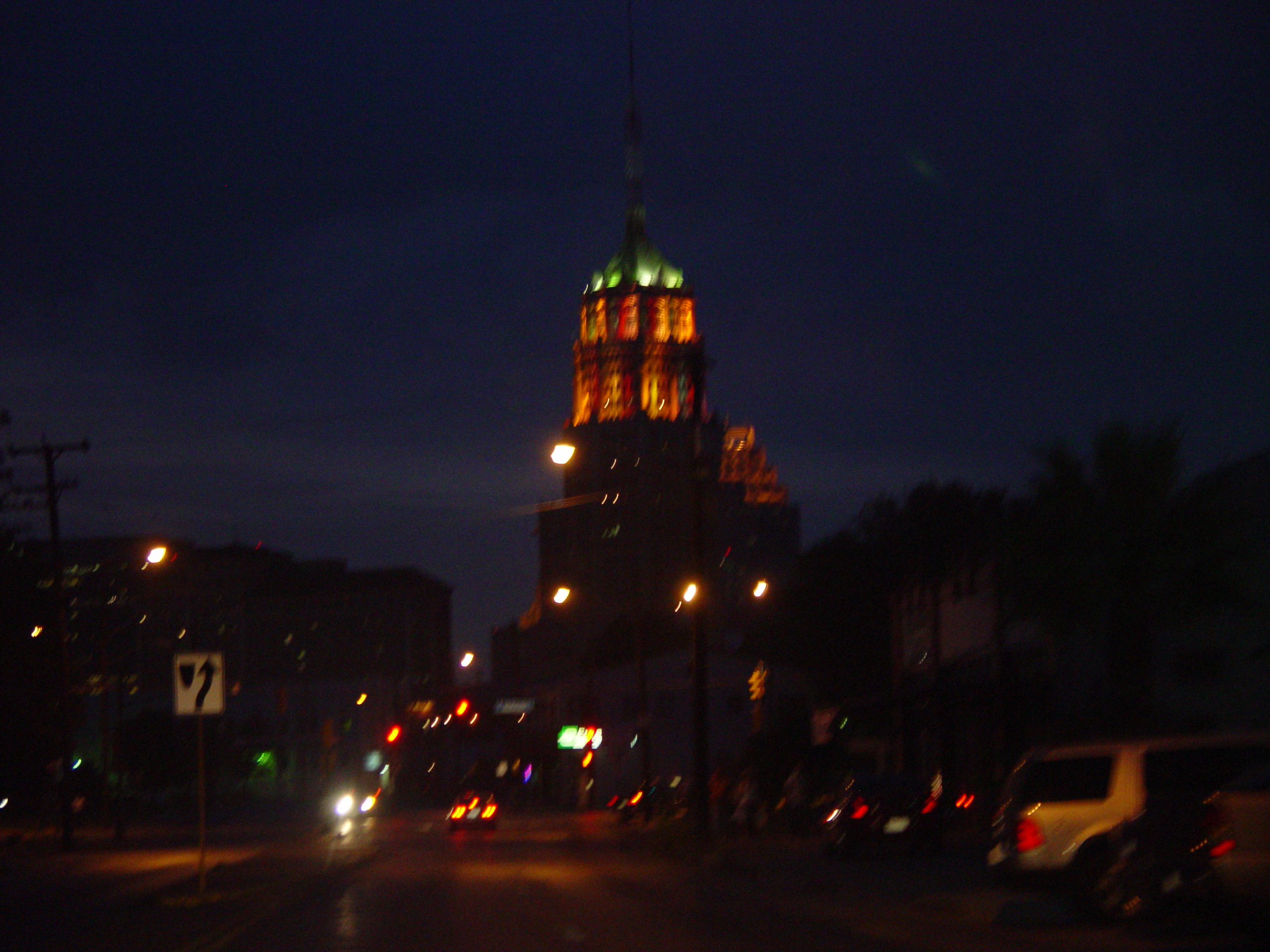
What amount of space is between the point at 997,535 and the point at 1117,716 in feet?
14.9

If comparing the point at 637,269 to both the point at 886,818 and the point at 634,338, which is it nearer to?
the point at 634,338

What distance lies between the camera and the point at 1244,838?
12.9 m

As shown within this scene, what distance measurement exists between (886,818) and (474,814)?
1850cm

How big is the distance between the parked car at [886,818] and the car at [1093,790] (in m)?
10.5

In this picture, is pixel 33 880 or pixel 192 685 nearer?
pixel 192 685

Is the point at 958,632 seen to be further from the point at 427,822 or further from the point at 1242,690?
the point at 427,822

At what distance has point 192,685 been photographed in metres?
21.1

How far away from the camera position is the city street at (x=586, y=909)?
603 inches

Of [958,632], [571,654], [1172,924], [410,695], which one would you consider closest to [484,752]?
[410,695]

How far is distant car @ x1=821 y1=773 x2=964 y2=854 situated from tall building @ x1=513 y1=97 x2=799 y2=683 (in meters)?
77.8

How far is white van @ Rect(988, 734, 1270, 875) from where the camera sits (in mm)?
16375

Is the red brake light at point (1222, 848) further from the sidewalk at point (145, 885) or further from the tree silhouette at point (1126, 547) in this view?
the tree silhouette at point (1126, 547)

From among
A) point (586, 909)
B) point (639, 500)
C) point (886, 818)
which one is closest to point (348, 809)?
point (886, 818)

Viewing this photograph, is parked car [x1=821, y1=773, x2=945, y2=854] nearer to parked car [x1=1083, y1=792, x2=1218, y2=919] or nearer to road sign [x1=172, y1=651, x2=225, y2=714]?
road sign [x1=172, y1=651, x2=225, y2=714]
